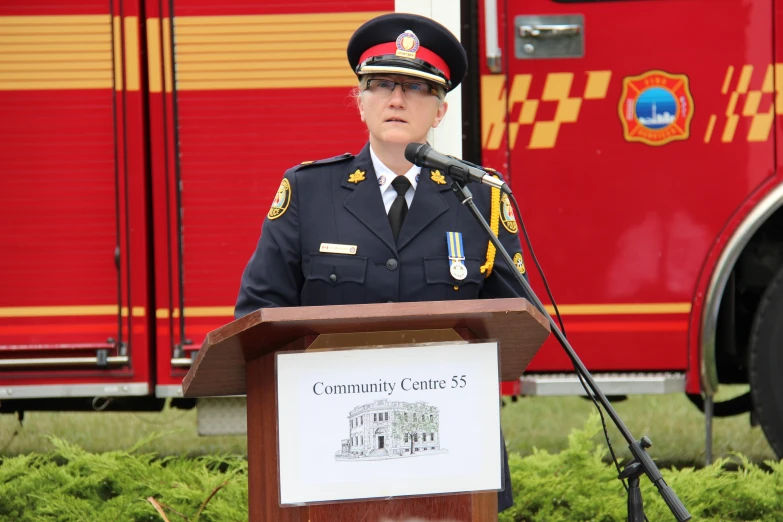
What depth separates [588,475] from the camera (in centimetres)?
353

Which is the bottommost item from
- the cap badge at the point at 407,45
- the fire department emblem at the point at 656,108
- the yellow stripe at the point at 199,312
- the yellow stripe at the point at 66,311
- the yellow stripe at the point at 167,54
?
the yellow stripe at the point at 199,312

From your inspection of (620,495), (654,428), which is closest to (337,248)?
(620,495)

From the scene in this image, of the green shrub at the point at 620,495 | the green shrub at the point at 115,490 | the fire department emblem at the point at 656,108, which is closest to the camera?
the green shrub at the point at 115,490

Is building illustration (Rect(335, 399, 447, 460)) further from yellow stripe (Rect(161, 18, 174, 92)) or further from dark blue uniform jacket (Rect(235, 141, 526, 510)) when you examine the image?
yellow stripe (Rect(161, 18, 174, 92))

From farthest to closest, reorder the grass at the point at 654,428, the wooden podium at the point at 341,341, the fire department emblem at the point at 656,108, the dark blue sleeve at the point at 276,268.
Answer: the grass at the point at 654,428, the fire department emblem at the point at 656,108, the dark blue sleeve at the point at 276,268, the wooden podium at the point at 341,341

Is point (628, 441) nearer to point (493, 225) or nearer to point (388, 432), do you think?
point (388, 432)

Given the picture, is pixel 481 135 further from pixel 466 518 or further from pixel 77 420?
pixel 77 420

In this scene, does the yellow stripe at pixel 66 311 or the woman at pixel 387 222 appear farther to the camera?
the yellow stripe at pixel 66 311

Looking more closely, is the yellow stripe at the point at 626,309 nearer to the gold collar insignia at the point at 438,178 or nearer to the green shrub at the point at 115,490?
the green shrub at the point at 115,490

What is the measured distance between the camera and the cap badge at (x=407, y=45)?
242 cm

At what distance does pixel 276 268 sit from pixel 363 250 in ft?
0.61

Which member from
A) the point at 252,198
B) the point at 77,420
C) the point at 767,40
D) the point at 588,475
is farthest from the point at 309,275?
the point at 77,420

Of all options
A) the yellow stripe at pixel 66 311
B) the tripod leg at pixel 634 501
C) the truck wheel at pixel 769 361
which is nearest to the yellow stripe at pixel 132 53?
the yellow stripe at pixel 66 311

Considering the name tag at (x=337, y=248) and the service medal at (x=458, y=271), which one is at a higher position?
the name tag at (x=337, y=248)
